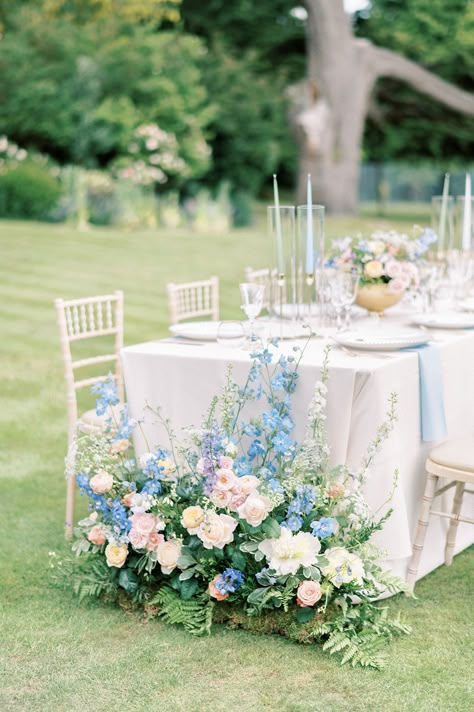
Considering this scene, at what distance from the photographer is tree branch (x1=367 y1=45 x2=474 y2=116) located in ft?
54.3

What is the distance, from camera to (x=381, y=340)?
3.61 metres

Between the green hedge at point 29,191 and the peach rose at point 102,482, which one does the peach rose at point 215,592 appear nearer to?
the peach rose at point 102,482

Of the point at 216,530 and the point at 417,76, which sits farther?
the point at 417,76

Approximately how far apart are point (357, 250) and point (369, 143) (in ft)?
72.5

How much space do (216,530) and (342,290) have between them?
1246 millimetres

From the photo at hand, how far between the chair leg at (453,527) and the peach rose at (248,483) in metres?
0.98

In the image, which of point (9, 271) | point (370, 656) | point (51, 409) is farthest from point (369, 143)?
point (370, 656)

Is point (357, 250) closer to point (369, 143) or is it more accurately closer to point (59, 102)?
point (59, 102)

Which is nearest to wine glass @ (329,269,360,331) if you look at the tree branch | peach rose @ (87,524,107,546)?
peach rose @ (87,524,107,546)

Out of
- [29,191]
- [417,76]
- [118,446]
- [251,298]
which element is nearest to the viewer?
[118,446]

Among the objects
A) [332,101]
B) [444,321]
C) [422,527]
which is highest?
[332,101]

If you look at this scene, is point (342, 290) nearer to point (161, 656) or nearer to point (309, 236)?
point (309, 236)

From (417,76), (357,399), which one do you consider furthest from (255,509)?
(417,76)

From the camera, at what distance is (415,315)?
450 centimetres
